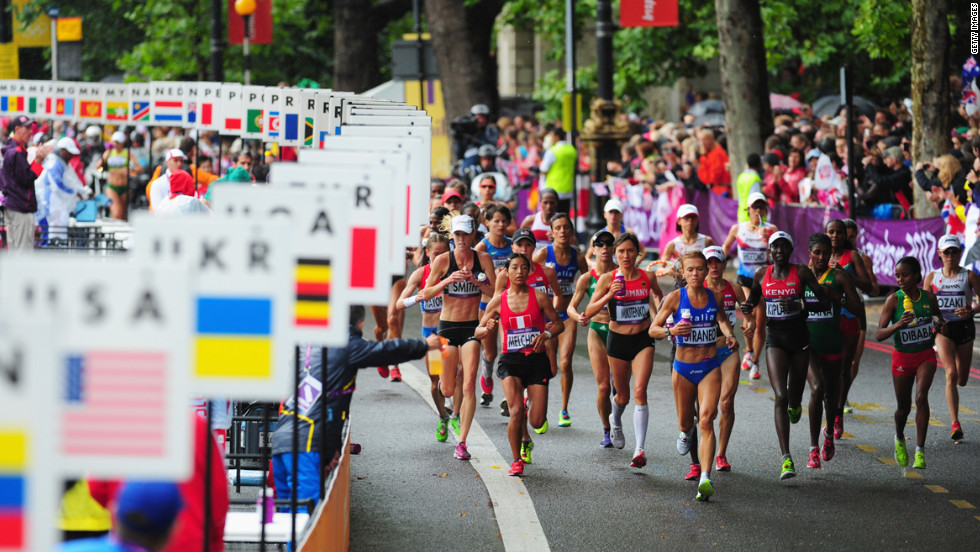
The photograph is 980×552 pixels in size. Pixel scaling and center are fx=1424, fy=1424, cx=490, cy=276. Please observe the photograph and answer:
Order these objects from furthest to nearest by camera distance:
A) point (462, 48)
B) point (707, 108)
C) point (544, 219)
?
1. point (707, 108)
2. point (462, 48)
3. point (544, 219)

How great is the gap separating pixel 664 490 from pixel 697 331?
114 cm

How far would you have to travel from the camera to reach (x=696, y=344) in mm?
10094

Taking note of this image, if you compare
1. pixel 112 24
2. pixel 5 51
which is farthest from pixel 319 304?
pixel 112 24

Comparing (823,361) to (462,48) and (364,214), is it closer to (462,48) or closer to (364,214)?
(364,214)

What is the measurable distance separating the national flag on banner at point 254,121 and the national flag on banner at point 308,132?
180 centimetres

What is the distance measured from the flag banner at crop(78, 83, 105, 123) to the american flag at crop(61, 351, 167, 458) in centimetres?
1418

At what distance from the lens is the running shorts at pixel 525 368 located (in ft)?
34.5

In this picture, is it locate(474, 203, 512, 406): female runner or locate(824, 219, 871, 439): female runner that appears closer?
locate(824, 219, 871, 439): female runner

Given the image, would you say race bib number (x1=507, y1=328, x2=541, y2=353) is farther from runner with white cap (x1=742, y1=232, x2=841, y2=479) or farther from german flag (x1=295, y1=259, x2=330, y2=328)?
german flag (x1=295, y1=259, x2=330, y2=328)

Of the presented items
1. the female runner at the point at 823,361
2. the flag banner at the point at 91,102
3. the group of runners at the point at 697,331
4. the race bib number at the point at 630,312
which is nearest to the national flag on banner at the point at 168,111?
the flag banner at the point at 91,102

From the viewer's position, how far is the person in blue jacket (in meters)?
7.51

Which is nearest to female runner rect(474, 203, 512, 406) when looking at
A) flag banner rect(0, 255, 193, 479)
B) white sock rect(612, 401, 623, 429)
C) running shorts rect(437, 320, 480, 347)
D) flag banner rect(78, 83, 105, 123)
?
running shorts rect(437, 320, 480, 347)

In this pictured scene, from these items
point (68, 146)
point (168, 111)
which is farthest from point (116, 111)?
point (68, 146)

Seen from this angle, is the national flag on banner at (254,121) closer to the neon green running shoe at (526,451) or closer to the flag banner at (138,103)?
the flag banner at (138,103)
